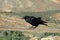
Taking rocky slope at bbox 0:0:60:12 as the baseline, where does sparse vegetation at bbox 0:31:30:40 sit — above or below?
below

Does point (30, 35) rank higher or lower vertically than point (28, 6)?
lower

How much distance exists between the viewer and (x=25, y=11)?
3.02 metres

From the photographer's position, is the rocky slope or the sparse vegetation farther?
the rocky slope

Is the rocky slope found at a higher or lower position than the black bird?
higher

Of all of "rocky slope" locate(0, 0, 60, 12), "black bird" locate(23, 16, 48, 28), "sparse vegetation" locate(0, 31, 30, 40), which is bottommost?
"sparse vegetation" locate(0, 31, 30, 40)

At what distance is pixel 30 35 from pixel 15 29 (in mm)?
251

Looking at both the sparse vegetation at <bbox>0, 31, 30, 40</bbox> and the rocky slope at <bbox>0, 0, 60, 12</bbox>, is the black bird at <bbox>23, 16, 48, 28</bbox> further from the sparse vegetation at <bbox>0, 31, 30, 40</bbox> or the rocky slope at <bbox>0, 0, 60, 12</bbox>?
the rocky slope at <bbox>0, 0, 60, 12</bbox>

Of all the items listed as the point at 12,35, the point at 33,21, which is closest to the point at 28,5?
the point at 33,21

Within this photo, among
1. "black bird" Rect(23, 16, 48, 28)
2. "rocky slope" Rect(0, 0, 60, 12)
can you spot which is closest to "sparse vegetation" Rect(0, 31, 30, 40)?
"black bird" Rect(23, 16, 48, 28)


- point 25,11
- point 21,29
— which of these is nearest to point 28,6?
point 25,11

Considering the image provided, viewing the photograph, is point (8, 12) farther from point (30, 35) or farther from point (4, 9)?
point (30, 35)

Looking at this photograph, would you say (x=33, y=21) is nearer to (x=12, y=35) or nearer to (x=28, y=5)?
(x=12, y=35)

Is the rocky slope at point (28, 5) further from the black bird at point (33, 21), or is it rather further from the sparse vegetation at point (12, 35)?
the sparse vegetation at point (12, 35)

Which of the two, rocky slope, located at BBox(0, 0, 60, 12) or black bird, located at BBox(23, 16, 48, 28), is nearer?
black bird, located at BBox(23, 16, 48, 28)
